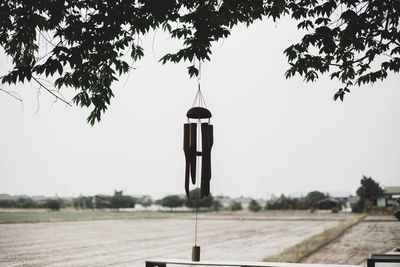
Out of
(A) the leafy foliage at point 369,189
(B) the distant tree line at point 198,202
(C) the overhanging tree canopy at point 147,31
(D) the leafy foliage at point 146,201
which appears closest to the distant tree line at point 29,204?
(B) the distant tree line at point 198,202

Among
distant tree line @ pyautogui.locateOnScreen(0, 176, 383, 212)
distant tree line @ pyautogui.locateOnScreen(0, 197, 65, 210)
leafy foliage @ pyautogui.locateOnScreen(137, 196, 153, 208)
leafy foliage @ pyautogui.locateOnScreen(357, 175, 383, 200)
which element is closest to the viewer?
distant tree line @ pyautogui.locateOnScreen(0, 197, 65, 210)

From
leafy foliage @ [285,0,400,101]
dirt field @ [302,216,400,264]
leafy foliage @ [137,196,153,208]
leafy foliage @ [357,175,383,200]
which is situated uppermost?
leafy foliage @ [285,0,400,101]

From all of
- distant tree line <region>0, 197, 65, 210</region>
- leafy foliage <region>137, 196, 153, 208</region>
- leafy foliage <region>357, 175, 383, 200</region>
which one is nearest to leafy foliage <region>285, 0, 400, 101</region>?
distant tree line <region>0, 197, 65, 210</region>

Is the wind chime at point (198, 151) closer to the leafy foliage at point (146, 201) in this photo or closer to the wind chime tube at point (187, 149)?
the wind chime tube at point (187, 149)

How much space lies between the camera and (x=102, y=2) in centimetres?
383

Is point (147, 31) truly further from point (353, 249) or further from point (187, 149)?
point (353, 249)

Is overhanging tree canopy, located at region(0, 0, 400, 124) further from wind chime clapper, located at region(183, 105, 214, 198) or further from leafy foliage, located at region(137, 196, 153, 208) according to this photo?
leafy foliage, located at region(137, 196, 153, 208)

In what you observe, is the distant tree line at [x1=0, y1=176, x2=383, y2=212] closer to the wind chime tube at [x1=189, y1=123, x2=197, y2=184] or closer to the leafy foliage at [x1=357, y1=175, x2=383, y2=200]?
the leafy foliage at [x1=357, y1=175, x2=383, y2=200]

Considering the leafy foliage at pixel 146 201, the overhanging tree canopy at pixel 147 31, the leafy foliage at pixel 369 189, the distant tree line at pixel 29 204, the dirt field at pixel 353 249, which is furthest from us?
the leafy foliage at pixel 146 201

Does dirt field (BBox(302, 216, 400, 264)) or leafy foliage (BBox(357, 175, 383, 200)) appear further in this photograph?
leafy foliage (BBox(357, 175, 383, 200))

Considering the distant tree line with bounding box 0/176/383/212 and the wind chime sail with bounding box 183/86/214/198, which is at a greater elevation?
the wind chime sail with bounding box 183/86/214/198

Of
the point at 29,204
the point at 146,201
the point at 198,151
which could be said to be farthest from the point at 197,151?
the point at 146,201

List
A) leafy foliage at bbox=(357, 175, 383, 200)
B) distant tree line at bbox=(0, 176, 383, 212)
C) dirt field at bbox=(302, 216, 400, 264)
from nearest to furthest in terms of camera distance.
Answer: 1. dirt field at bbox=(302, 216, 400, 264)
2. distant tree line at bbox=(0, 176, 383, 212)
3. leafy foliage at bbox=(357, 175, 383, 200)

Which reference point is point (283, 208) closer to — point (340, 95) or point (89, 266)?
point (89, 266)
